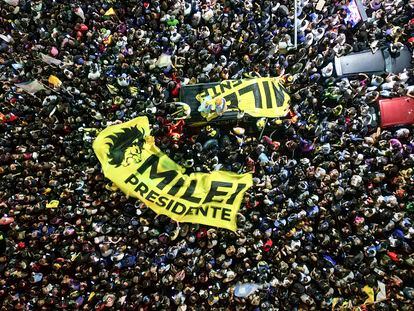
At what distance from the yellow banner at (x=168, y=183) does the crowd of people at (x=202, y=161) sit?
204mm

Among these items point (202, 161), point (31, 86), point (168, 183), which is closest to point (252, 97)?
point (202, 161)

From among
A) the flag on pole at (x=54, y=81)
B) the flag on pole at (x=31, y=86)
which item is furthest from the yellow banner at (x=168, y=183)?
the flag on pole at (x=31, y=86)

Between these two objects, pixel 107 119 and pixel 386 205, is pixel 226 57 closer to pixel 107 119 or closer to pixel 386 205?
pixel 107 119

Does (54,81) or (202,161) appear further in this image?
(54,81)

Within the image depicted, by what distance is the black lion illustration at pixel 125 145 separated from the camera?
20.5ft

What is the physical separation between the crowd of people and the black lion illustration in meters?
0.33

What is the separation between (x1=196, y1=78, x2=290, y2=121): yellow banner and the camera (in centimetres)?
647

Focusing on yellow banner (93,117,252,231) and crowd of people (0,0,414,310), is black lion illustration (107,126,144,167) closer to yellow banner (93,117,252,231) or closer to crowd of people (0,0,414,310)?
yellow banner (93,117,252,231)

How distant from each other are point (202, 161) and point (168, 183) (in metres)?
0.60

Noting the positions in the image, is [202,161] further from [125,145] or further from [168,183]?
[125,145]

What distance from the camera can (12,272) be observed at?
6.10 m

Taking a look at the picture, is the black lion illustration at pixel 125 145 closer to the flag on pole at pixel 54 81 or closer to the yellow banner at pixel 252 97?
the yellow banner at pixel 252 97

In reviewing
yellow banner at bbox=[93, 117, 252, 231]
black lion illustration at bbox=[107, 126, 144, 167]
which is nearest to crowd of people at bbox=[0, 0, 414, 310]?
yellow banner at bbox=[93, 117, 252, 231]

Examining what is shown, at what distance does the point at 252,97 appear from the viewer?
6.52m
